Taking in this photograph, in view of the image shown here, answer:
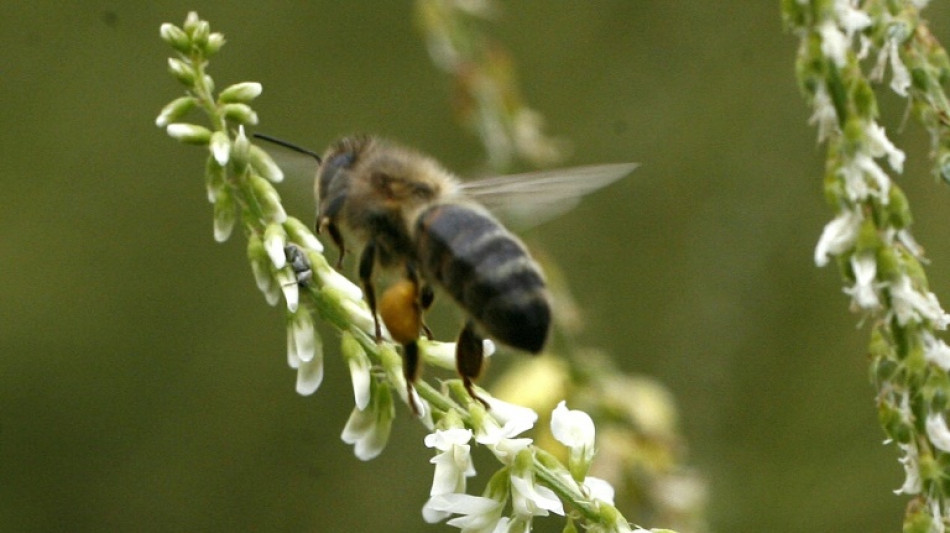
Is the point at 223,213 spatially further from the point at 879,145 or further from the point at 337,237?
the point at 879,145

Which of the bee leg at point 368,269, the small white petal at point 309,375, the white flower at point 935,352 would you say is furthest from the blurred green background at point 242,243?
the white flower at point 935,352

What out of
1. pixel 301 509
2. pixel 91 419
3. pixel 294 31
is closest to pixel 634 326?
pixel 301 509

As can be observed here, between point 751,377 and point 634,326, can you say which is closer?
point 751,377

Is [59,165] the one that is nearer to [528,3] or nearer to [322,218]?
[528,3]

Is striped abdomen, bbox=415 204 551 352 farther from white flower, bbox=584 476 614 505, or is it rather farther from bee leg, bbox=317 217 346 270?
white flower, bbox=584 476 614 505

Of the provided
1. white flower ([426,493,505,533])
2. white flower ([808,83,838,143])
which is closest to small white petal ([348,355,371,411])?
white flower ([426,493,505,533])

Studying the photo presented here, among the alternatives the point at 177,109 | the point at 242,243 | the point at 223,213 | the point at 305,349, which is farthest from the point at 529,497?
the point at 242,243
